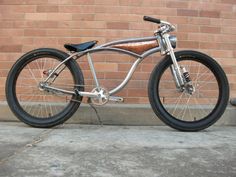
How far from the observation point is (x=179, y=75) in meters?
4.21

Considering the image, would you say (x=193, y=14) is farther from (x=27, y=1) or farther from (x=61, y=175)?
(x=61, y=175)

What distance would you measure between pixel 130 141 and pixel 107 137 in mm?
273

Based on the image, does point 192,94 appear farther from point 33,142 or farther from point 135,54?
point 33,142

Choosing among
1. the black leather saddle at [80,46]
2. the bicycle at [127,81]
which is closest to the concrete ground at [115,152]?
the bicycle at [127,81]

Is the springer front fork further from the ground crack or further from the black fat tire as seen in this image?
the ground crack

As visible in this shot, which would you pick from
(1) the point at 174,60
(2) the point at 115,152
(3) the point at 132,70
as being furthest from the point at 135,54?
(2) the point at 115,152

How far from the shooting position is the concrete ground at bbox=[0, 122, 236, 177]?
9.18 ft

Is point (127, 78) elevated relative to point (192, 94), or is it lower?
elevated

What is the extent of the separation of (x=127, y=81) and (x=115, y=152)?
1201 mm

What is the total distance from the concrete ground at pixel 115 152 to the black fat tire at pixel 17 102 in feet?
0.37

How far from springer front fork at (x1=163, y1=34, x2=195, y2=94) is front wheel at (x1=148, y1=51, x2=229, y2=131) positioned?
0.14 feet

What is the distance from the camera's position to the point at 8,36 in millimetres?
4746

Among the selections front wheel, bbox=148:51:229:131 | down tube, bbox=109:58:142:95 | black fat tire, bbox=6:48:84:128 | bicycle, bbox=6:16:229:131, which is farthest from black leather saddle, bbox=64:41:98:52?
front wheel, bbox=148:51:229:131

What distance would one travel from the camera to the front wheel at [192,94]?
418cm
